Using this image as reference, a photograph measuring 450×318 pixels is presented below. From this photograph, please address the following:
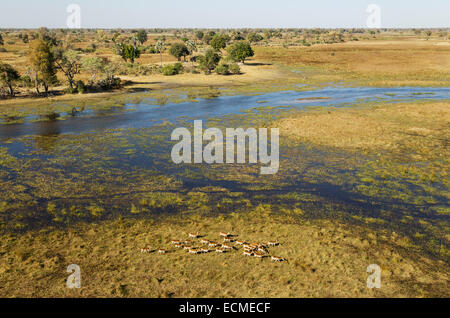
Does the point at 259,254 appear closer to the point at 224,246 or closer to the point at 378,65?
the point at 224,246

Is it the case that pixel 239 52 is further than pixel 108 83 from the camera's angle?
Yes

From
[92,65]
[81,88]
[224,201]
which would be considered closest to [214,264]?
[224,201]

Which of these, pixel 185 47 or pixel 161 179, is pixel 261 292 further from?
pixel 185 47

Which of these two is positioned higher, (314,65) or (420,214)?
(314,65)

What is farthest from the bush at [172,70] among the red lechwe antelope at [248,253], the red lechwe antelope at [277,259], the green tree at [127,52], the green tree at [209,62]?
the red lechwe antelope at [277,259]

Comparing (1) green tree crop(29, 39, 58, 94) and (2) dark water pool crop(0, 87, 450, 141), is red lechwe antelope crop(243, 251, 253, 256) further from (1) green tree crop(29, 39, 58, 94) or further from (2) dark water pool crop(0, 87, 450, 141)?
(1) green tree crop(29, 39, 58, 94)

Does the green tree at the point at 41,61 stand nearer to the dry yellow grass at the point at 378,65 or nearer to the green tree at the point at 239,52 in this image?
the green tree at the point at 239,52
